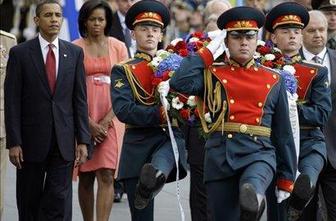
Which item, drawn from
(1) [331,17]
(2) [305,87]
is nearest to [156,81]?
(2) [305,87]

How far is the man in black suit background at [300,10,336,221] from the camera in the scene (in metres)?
11.5

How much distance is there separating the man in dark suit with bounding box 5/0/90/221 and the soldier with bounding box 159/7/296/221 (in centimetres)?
173

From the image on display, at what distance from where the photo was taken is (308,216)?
11688 millimetres

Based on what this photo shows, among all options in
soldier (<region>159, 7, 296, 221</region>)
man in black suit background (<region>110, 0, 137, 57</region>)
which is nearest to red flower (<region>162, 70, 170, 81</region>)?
soldier (<region>159, 7, 296, 221</region>)

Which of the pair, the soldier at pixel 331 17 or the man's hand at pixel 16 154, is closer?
the man's hand at pixel 16 154

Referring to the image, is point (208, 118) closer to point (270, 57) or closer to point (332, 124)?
point (270, 57)

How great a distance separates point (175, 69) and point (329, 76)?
170 cm

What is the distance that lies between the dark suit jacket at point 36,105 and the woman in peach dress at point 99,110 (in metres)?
1.01

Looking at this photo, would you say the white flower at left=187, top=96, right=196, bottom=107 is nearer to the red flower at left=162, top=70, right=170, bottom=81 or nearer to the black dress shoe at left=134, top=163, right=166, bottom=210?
the red flower at left=162, top=70, right=170, bottom=81

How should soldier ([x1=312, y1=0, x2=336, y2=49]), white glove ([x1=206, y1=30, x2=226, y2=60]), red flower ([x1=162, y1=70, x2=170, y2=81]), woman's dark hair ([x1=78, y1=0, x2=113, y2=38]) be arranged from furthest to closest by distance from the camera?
soldier ([x1=312, y1=0, x2=336, y2=49]) → woman's dark hair ([x1=78, y1=0, x2=113, y2=38]) → red flower ([x1=162, y1=70, x2=170, y2=81]) → white glove ([x1=206, y1=30, x2=226, y2=60])

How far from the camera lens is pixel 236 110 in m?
9.55

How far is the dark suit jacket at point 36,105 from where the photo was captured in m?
11.1

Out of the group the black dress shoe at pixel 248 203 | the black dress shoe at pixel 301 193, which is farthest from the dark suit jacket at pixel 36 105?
the black dress shoe at pixel 248 203

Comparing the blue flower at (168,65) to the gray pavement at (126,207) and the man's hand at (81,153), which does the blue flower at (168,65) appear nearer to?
the man's hand at (81,153)
